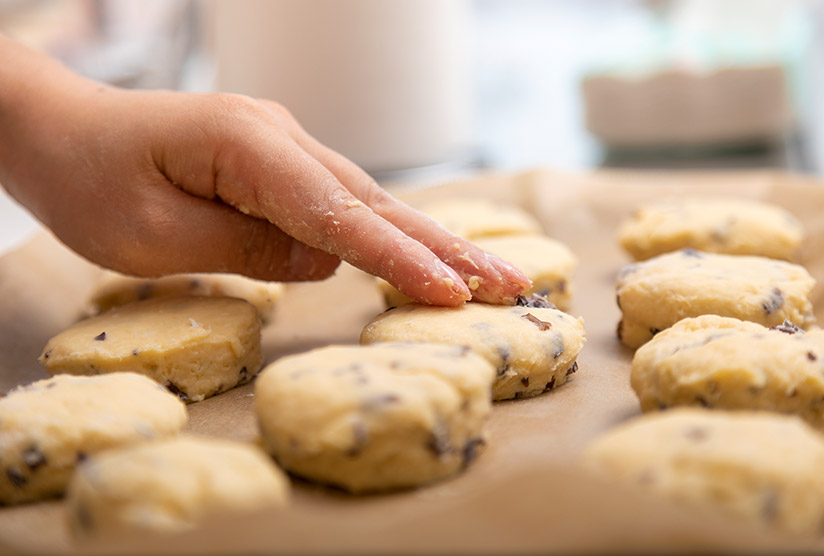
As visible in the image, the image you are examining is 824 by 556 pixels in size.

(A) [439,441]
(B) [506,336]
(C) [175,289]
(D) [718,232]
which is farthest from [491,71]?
(A) [439,441]

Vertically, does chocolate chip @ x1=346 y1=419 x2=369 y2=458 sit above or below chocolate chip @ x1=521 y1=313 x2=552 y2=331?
above

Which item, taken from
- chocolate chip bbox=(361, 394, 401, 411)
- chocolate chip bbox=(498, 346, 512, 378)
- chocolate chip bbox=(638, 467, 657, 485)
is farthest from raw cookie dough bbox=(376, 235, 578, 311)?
chocolate chip bbox=(638, 467, 657, 485)

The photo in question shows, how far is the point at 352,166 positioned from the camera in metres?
1.75

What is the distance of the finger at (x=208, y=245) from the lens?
67.0 inches

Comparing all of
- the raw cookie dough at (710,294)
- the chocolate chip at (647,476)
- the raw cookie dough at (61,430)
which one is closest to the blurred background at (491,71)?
the raw cookie dough at (710,294)

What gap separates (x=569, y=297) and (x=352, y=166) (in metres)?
0.63

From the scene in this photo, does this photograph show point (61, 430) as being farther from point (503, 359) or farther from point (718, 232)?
point (718, 232)

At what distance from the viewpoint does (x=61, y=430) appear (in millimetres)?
1184

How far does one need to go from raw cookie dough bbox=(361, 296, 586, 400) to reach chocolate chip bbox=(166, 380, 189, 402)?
0.35 m

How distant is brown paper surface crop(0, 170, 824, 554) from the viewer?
81cm

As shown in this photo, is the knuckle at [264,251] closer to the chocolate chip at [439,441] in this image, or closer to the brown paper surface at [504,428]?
the brown paper surface at [504,428]

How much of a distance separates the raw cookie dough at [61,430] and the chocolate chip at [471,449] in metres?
0.43

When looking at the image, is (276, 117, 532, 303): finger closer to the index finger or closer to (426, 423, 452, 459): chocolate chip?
the index finger

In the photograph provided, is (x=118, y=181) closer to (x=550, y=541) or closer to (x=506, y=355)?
(x=506, y=355)
